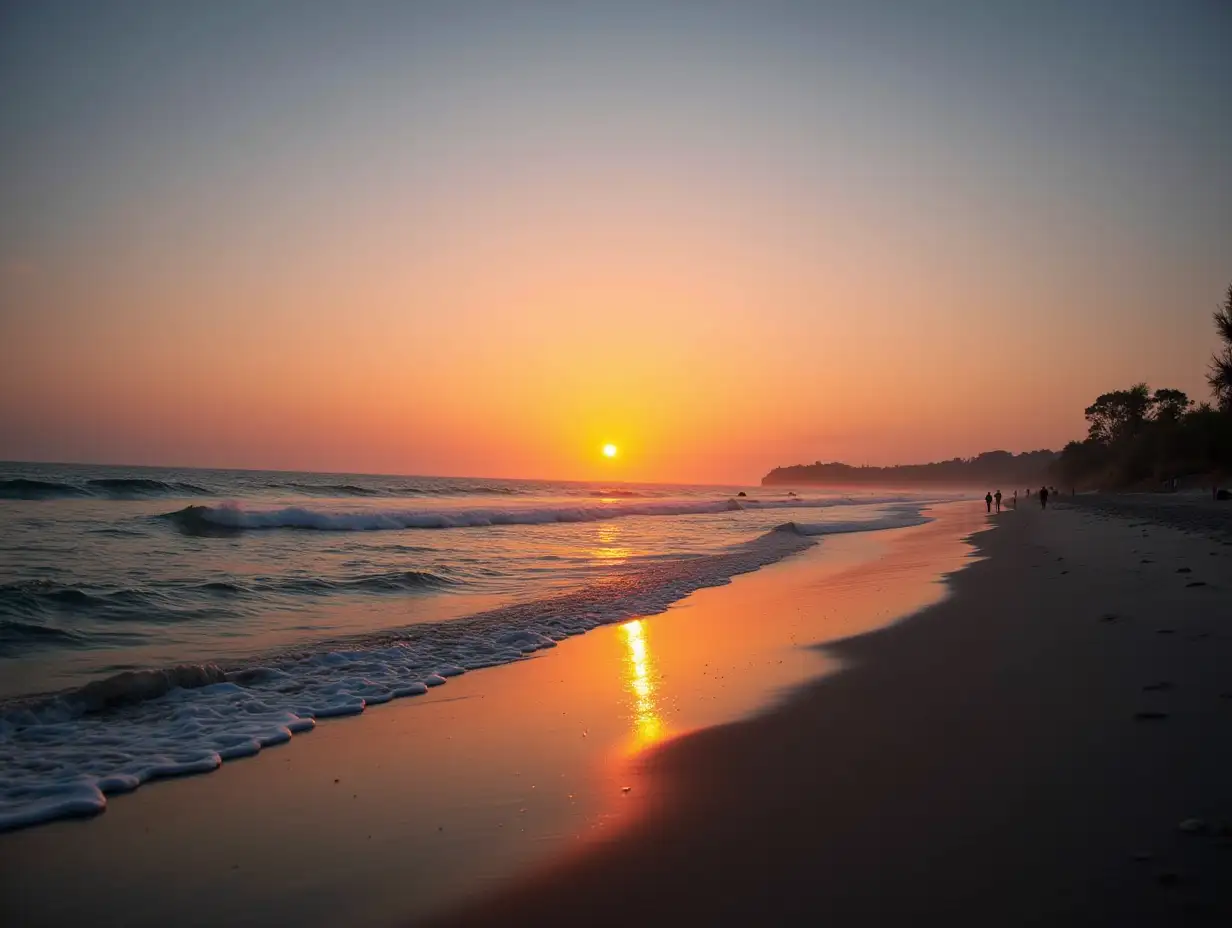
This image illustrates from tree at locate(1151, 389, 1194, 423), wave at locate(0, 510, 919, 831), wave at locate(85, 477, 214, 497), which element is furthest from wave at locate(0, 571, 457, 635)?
tree at locate(1151, 389, 1194, 423)

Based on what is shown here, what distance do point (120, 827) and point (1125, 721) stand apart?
727 cm

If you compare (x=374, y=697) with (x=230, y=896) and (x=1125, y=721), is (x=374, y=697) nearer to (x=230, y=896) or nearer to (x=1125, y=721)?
(x=230, y=896)

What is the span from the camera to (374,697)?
303 inches

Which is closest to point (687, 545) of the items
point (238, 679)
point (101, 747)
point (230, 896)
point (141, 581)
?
point (141, 581)

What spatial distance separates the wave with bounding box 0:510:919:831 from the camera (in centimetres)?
554

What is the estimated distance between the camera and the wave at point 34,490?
1473 inches

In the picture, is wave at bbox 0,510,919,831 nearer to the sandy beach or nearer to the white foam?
the sandy beach

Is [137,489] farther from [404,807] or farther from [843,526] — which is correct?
[404,807]

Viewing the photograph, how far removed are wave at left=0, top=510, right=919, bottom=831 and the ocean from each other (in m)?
0.02

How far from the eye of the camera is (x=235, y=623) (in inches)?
446

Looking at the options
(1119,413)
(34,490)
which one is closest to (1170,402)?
(1119,413)

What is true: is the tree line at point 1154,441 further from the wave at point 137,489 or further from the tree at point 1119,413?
the wave at point 137,489

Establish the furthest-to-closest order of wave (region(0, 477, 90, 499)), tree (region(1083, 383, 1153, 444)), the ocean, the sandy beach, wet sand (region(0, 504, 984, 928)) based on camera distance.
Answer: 1. tree (region(1083, 383, 1153, 444))
2. wave (region(0, 477, 90, 499))
3. the ocean
4. wet sand (region(0, 504, 984, 928))
5. the sandy beach

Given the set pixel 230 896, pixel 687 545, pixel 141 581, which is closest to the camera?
pixel 230 896
